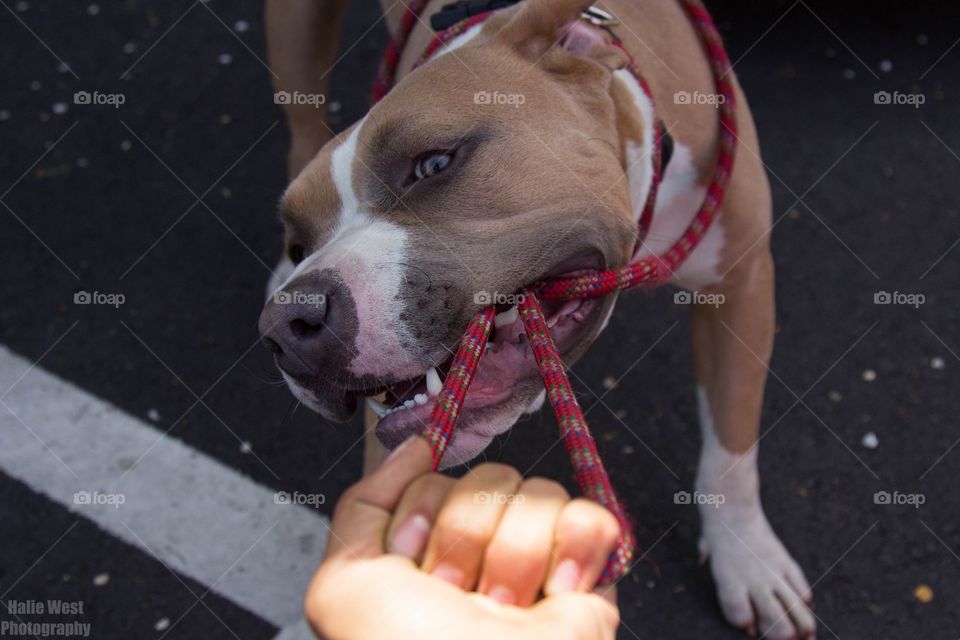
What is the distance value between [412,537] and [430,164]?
1.04 meters

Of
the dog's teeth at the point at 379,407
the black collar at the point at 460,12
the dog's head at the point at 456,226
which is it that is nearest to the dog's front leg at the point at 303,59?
the black collar at the point at 460,12

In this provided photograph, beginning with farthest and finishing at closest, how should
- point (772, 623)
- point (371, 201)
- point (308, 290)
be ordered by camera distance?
point (772, 623), point (371, 201), point (308, 290)

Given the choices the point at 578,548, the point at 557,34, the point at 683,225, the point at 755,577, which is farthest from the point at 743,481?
the point at 578,548

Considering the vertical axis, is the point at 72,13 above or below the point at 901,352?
above

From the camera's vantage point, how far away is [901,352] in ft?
9.90

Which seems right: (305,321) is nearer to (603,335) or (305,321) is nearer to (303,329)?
(303,329)

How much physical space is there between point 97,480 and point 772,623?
2045 mm

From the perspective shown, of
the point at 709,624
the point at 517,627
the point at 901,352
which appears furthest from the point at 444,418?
the point at 901,352

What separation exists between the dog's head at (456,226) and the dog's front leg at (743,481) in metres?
0.66

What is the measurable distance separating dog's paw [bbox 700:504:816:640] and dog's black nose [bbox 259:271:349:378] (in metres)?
1.38

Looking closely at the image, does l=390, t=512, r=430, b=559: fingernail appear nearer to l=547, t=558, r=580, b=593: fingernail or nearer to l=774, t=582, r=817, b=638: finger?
l=547, t=558, r=580, b=593: fingernail

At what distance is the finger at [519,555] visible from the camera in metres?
0.86

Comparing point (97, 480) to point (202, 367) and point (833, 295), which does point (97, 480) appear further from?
point (833, 295)

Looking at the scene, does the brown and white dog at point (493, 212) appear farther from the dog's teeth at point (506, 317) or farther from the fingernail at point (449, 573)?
the fingernail at point (449, 573)
